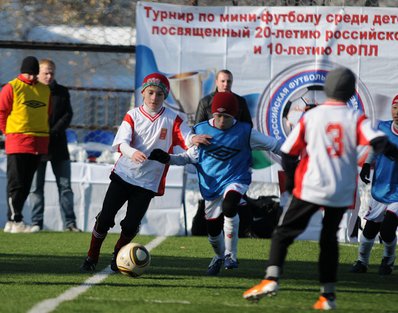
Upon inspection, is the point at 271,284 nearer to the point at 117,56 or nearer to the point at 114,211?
the point at 114,211

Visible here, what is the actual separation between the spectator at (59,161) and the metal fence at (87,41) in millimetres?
656

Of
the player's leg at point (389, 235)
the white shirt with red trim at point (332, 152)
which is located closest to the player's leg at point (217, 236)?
the player's leg at point (389, 235)

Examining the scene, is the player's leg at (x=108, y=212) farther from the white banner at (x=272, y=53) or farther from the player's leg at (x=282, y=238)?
the white banner at (x=272, y=53)

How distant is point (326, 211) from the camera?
7.52m

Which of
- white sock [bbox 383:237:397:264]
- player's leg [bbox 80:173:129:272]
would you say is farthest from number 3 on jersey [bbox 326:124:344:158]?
white sock [bbox 383:237:397:264]

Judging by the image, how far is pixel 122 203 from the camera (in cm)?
975

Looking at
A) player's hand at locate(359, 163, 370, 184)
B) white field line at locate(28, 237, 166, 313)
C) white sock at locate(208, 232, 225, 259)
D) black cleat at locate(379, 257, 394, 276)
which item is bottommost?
black cleat at locate(379, 257, 394, 276)

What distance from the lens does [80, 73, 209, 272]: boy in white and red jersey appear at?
31.7ft

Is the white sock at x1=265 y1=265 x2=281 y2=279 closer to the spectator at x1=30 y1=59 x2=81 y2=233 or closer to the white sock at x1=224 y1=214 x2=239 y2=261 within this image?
the white sock at x1=224 y1=214 x2=239 y2=261

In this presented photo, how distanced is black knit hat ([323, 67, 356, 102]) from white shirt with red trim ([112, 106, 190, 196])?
2.53 m

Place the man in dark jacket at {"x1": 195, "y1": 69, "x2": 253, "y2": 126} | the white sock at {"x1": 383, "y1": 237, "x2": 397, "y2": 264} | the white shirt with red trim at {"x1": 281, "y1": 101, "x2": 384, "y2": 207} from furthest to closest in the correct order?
the man in dark jacket at {"x1": 195, "y1": 69, "x2": 253, "y2": 126} → the white sock at {"x1": 383, "y1": 237, "x2": 397, "y2": 264} → the white shirt with red trim at {"x1": 281, "y1": 101, "x2": 384, "y2": 207}

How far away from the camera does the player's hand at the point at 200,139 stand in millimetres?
9586

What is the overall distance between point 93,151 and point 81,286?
7.49 metres

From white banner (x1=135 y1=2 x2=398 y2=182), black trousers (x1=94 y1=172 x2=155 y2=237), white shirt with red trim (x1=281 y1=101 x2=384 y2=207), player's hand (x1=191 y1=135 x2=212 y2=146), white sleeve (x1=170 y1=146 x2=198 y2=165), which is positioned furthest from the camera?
white banner (x1=135 y1=2 x2=398 y2=182)
